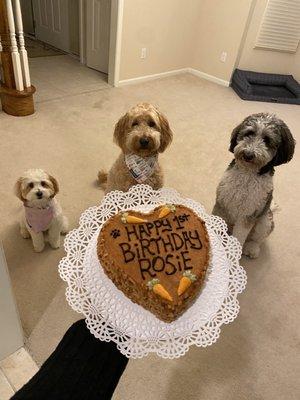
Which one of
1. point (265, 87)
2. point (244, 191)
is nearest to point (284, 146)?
point (244, 191)

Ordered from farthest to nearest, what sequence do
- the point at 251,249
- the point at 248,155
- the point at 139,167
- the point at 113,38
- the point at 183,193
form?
1. the point at 113,38
2. the point at 183,193
3. the point at 251,249
4. the point at 139,167
5. the point at 248,155

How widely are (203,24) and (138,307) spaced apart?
4.11 meters

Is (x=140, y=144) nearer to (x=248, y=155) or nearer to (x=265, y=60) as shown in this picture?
(x=248, y=155)

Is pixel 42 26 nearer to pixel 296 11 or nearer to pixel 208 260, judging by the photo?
pixel 296 11

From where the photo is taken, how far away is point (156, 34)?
12.3 feet

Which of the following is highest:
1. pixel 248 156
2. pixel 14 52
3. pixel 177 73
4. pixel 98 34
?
pixel 248 156

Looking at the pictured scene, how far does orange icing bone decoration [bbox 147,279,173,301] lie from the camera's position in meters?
0.82

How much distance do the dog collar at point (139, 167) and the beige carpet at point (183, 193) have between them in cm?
50

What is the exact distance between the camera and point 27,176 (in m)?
1.50

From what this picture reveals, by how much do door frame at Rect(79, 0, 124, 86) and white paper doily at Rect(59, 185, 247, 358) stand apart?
2.90 m

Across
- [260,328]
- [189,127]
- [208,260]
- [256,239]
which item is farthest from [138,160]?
[189,127]

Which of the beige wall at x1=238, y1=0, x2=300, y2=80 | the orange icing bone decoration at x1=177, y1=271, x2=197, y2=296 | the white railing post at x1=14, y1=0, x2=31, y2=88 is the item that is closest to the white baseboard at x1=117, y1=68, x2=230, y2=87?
the beige wall at x1=238, y1=0, x2=300, y2=80

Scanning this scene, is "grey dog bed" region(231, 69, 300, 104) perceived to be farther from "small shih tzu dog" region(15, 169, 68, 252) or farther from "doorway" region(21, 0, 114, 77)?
"small shih tzu dog" region(15, 169, 68, 252)

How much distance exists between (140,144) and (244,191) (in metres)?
0.58
